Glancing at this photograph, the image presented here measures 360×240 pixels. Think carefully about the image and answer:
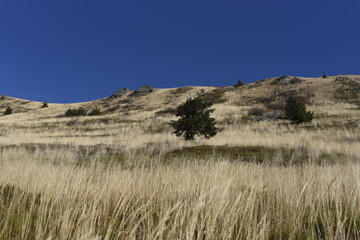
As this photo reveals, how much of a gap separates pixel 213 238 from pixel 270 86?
58.0 metres

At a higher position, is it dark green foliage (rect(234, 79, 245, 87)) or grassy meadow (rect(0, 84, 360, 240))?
dark green foliage (rect(234, 79, 245, 87))

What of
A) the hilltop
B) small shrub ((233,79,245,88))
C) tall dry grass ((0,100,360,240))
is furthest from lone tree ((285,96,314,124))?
small shrub ((233,79,245,88))

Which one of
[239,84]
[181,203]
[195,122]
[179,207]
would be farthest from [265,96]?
[179,207]

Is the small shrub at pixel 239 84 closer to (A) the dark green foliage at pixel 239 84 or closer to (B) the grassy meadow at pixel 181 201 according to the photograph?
(A) the dark green foliage at pixel 239 84

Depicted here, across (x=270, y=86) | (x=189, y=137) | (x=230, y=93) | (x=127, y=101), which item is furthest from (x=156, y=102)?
(x=189, y=137)

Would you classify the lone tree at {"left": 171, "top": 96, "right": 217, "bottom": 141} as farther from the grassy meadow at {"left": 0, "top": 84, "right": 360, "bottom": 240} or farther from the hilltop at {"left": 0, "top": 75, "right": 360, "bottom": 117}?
the hilltop at {"left": 0, "top": 75, "right": 360, "bottom": 117}

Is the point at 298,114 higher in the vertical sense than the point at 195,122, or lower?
higher

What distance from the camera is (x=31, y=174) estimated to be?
5180mm

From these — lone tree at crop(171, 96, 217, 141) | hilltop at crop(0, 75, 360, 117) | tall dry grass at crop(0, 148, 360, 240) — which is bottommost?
tall dry grass at crop(0, 148, 360, 240)

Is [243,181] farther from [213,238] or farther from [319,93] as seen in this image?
[319,93]

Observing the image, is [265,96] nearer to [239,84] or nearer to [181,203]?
[239,84]

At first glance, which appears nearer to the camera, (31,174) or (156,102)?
(31,174)

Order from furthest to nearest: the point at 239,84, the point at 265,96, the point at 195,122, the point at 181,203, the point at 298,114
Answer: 1. the point at 239,84
2. the point at 265,96
3. the point at 298,114
4. the point at 195,122
5. the point at 181,203

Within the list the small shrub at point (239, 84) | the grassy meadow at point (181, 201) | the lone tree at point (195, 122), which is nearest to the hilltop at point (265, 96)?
the small shrub at point (239, 84)
